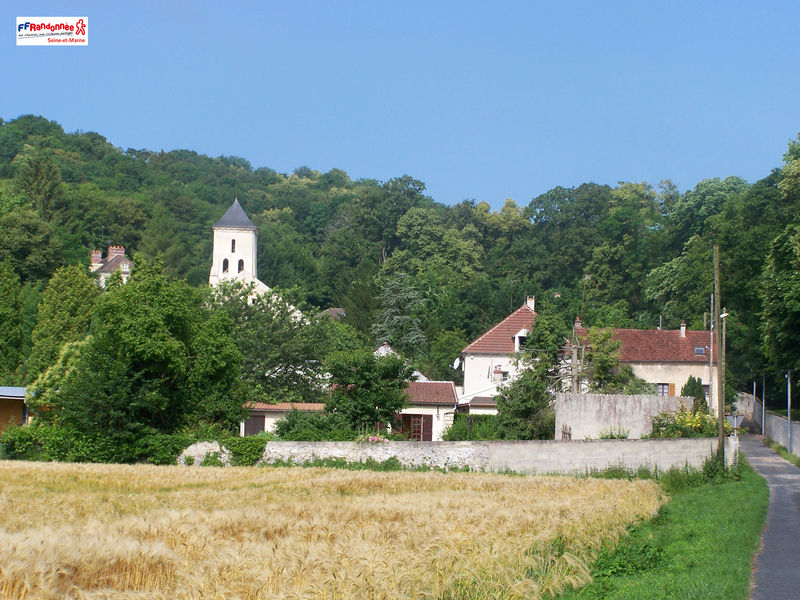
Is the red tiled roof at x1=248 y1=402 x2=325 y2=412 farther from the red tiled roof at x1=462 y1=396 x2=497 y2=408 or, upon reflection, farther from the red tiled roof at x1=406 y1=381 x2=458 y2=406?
the red tiled roof at x1=462 y1=396 x2=497 y2=408

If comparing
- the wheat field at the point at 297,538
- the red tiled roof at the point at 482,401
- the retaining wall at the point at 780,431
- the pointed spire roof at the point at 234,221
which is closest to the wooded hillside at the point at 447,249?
the retaining wall at the point at 780,431

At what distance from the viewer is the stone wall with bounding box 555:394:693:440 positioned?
129ft

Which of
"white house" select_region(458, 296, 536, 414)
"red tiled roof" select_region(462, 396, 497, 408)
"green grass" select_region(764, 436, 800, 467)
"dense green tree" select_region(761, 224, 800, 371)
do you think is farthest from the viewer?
"white house" select_region(458, 296, 536, 414)

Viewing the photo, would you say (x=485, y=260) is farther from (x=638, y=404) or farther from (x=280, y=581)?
(x=280, y=581)

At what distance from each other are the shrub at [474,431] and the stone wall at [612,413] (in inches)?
215

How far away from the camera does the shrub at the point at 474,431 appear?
44250 millimetres

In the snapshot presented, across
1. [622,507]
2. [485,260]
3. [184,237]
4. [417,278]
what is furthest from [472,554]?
[184,237]

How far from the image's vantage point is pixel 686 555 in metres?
17.0

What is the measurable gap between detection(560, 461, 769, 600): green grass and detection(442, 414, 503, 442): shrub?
18.7 m

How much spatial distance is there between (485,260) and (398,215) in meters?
13.3

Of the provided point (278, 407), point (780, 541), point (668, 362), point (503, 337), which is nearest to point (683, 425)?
point (278, 407)

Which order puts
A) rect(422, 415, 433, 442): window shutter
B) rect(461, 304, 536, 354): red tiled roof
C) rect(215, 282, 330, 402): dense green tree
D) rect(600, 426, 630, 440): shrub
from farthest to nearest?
rect(461, 304, 536, 354): red tiled roof < rect(215, 282, 330, 402): dense green tree < rect(422, 415, 433, 442): window shutter < rect(600, 426, 630, 440): shrub

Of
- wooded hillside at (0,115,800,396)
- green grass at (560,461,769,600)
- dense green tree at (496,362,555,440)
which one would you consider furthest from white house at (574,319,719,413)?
green grass at (560,461,769,600)

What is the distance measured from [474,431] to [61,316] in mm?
29387
